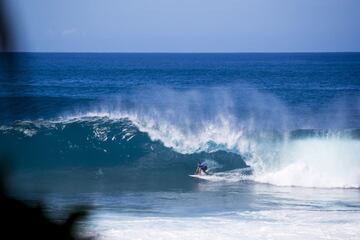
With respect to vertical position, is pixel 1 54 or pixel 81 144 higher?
pixel 1 54

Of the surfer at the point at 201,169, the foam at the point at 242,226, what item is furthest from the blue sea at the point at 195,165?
the surfer at the point at 201,169

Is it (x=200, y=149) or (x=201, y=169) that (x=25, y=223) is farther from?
(x=200, y=149)

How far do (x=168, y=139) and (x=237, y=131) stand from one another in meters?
2.45

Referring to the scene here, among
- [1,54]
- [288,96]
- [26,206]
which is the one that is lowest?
[288,96]

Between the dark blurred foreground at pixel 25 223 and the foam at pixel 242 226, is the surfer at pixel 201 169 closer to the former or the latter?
the foam at pixel 242 226

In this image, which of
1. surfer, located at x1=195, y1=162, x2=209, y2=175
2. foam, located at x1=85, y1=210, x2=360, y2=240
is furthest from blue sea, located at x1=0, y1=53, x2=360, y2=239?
surfer, located at x1=195, y1=162, x2=209, y2=175

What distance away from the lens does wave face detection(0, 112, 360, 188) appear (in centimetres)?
1850

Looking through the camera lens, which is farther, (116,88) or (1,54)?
(116,88)

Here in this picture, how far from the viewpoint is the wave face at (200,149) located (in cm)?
1850

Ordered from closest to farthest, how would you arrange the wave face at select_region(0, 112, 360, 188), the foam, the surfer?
the foam < the surfer < the wave face at select_region(0, 112, 360, 188)

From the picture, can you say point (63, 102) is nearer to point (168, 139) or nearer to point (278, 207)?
point (168, 139)

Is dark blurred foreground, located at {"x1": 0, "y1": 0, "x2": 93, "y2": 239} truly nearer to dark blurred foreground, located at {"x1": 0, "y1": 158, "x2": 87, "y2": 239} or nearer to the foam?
dark blurred foreground, located at {"x1": 0, "y1": 158, "x2": 87, "y2": 239}

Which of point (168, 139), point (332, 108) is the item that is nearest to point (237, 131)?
point (168, 139)

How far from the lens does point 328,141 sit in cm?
2198
